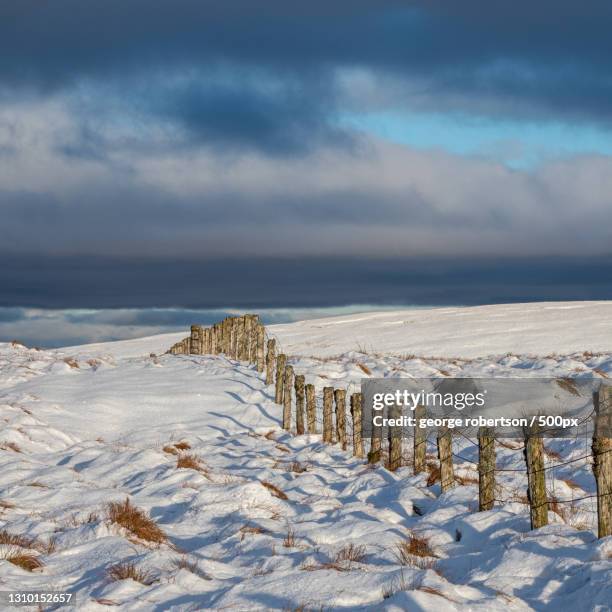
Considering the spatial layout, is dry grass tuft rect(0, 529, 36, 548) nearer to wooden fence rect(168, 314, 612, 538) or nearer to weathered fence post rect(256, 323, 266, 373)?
wooden fence rect(168, 314, 612, 538)

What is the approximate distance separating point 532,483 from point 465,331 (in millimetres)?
25792

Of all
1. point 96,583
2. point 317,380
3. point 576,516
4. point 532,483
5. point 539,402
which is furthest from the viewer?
point 317,380

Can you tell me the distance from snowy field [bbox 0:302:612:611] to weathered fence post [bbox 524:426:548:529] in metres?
0.25

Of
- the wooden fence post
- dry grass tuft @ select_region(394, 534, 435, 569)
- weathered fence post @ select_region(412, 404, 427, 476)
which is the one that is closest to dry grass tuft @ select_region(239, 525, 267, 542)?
dry grass tuft @ select_region(394, 534, 435, 569)

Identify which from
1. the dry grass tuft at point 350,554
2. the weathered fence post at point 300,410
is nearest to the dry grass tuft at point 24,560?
the dry grass tuft at point 350,554

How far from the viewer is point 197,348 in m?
28.1

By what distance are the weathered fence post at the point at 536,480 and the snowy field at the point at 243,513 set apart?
25 cm

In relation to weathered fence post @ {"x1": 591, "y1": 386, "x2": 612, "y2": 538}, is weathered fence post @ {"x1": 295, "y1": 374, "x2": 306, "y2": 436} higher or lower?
lower

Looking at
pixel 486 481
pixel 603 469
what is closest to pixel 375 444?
pixel 486 481

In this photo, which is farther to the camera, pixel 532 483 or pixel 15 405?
pixel 15 405

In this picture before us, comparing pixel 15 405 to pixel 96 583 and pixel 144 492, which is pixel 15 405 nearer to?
pixel 144 492

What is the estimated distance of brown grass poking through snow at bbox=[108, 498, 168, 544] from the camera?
301 inches

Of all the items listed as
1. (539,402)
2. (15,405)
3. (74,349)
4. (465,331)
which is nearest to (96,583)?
(15,405)

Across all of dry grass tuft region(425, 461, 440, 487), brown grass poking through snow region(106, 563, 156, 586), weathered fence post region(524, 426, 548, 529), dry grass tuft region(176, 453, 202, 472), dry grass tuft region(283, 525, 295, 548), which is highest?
weathered fence post region(524, 426, 548, 529)
